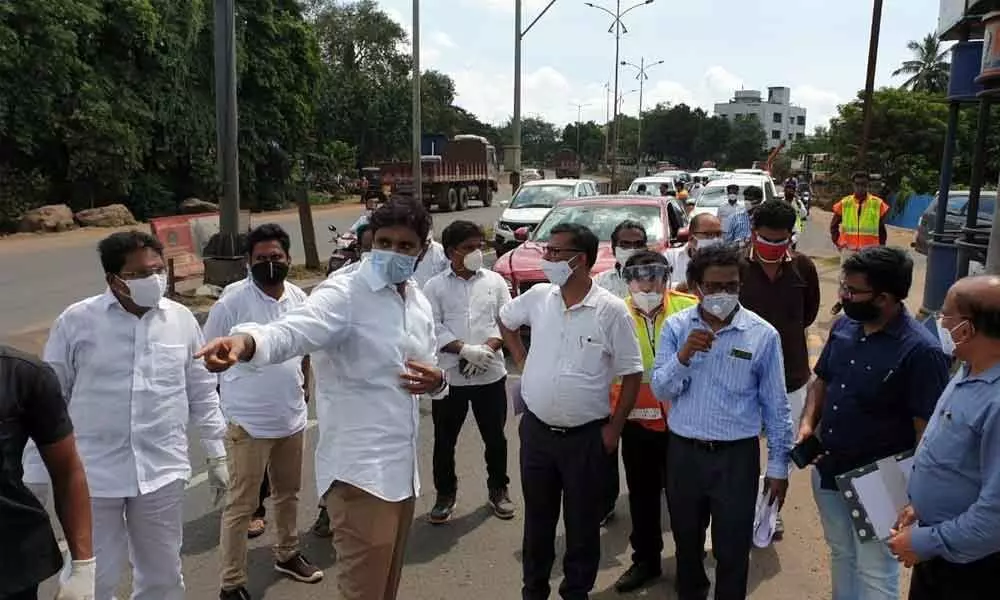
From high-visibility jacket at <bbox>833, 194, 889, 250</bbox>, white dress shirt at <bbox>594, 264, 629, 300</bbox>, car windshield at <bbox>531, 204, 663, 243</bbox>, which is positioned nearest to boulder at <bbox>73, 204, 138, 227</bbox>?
car windshield at <bbox>531, 204, 663, 243</bbox>

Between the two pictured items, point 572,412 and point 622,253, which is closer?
point 572,412

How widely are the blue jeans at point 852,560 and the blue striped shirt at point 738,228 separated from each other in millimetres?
4615

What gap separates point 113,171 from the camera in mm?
24297

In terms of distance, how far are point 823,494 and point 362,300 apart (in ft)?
6.49

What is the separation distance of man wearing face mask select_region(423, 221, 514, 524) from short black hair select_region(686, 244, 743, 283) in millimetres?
1642

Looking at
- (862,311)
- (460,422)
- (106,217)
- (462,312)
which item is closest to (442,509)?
(460,422)

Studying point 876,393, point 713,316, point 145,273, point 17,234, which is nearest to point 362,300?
point 145,273

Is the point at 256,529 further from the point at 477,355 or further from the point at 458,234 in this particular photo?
the point at 458,234

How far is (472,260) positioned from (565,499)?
1.80 meters

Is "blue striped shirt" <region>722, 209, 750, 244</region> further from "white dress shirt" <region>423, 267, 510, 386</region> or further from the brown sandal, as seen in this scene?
the brown sandal

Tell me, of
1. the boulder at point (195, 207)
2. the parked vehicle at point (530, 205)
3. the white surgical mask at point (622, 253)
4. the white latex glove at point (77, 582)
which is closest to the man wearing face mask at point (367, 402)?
the white latex glove at point (77, 582)

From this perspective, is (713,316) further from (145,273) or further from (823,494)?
(145,273)

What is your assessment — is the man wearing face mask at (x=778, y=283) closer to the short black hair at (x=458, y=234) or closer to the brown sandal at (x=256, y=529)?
the short black hair at (x=458, y=234)

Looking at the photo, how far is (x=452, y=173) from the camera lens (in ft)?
106
